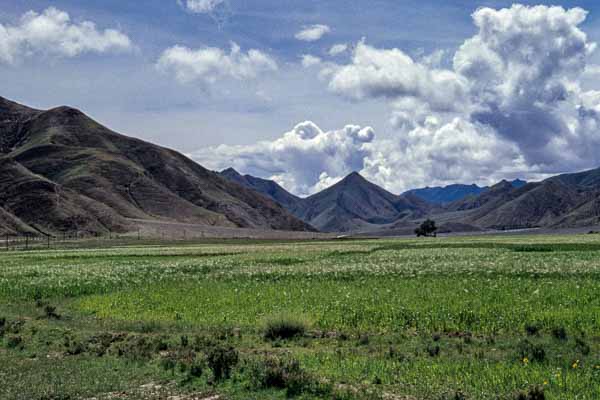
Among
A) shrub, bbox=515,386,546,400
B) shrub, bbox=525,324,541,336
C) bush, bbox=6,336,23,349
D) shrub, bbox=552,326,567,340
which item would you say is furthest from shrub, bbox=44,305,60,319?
shrub, bbox=515,386,546,400

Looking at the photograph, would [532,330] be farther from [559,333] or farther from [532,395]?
[532,395]

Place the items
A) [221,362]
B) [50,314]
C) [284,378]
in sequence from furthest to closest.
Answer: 1. [50,314]
2. [221,362]
3. [284,378]

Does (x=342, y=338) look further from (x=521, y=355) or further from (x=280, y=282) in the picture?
(x=280, y=282)

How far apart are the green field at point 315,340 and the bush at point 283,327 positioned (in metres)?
0.04

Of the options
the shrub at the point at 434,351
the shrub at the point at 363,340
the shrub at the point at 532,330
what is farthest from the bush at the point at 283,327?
the shrub at the point at 532,330

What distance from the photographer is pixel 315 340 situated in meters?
16.7

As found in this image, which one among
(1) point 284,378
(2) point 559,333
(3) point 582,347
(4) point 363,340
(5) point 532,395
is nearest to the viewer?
(5) point 532,395

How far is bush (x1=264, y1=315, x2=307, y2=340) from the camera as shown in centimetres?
1716

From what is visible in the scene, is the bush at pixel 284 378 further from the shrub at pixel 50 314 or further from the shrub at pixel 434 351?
the shrub at pixel 50 314

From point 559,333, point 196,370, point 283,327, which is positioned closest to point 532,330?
point 559,333

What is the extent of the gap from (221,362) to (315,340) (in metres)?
4.04

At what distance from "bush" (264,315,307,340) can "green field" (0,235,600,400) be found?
4cm

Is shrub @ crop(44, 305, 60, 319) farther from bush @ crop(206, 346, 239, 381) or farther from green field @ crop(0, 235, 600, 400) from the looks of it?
bush @ crop(206, 346, 239, 381)

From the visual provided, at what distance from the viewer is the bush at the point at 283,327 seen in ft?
56.3
